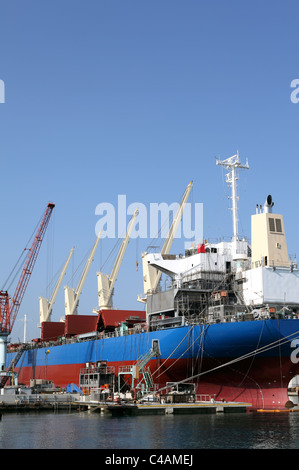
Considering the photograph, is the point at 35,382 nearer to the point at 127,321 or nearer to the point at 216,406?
the point at 127,321

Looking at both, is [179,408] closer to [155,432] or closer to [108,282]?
[155,432]

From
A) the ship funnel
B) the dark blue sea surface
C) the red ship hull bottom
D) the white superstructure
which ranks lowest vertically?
the dark blue sea surface

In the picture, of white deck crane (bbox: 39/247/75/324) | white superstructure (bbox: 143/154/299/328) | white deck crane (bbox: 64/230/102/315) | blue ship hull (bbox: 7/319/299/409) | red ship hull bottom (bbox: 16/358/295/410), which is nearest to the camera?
blue ship hull (bbox: 7/319/299/409)

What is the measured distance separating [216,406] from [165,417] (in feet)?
12.5

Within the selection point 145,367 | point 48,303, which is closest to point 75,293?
point 48,303

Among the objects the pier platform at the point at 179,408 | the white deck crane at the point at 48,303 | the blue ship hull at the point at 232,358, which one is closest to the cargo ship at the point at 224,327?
the blue ship hull at the point at 232,358

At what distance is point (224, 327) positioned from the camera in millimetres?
36656

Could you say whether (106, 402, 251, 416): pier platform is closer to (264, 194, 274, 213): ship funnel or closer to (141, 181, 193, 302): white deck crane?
(264, 194, 274, 213): ship funnel

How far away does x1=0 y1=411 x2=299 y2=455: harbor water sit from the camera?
23047 millimetres

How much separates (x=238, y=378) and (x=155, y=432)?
40.2 feet

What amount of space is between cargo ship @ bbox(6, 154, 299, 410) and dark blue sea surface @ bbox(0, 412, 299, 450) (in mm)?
3292

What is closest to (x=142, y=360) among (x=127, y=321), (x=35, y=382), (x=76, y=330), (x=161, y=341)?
(x=161, y=341)

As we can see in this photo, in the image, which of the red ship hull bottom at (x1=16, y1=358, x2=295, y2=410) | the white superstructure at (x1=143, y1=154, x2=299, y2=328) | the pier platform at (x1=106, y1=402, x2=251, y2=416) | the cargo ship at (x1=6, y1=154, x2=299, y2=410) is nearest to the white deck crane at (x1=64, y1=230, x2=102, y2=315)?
the cargo ship at (x1=6, y1=154, x2=299, y2=410)

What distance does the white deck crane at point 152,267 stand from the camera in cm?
5175
